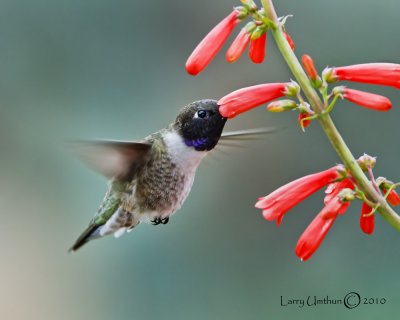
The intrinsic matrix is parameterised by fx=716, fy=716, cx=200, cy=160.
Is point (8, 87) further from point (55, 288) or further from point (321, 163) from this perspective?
point (321, 163)

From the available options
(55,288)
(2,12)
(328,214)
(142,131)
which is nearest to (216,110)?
(328,214)

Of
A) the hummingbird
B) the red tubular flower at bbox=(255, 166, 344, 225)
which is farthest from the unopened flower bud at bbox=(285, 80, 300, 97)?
the hummingbird

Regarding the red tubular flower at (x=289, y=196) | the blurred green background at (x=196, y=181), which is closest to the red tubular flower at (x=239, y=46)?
the red tubular flower at (x=289, y=196)

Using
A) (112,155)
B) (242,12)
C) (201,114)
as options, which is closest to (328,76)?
(242,12)

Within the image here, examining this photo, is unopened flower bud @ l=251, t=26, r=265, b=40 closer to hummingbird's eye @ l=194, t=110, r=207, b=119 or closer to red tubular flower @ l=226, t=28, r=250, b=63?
red tubular flower @ l=226, t=28, r=250, b=63

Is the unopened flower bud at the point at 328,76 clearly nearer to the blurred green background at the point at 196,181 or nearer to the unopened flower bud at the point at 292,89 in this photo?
the unopened flower bud at the point at 292,89

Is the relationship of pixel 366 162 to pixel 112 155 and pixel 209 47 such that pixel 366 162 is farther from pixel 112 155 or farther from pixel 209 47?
pixel 112 155
